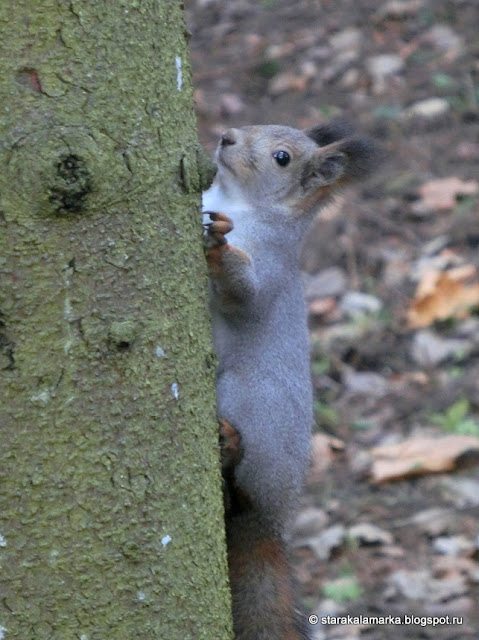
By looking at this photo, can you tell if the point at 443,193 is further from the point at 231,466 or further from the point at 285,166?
the point at 231,466

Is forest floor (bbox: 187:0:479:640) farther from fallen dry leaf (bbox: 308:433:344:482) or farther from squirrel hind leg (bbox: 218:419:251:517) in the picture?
squirrel hind leg (bbox: 218:419:251:517)

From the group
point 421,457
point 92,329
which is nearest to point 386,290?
point 421,457

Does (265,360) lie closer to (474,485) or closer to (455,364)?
(474,485)

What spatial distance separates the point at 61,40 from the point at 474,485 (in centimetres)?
232

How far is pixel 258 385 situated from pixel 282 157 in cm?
63

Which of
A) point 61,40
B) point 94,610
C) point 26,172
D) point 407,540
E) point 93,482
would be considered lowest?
point 407,540

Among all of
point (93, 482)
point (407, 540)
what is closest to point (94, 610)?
point (93, 482)

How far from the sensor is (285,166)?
8.03ft

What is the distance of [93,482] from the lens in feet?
4.19

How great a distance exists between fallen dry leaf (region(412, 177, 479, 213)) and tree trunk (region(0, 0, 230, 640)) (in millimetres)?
3682

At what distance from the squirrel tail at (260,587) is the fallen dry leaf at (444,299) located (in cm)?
233

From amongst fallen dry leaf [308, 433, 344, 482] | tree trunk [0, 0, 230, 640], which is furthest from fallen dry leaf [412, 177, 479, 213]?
tree trunk [0, 0, 230, 640]

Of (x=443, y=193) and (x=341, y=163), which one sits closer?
(x=341, y=163)

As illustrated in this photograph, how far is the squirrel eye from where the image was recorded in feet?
7.99
